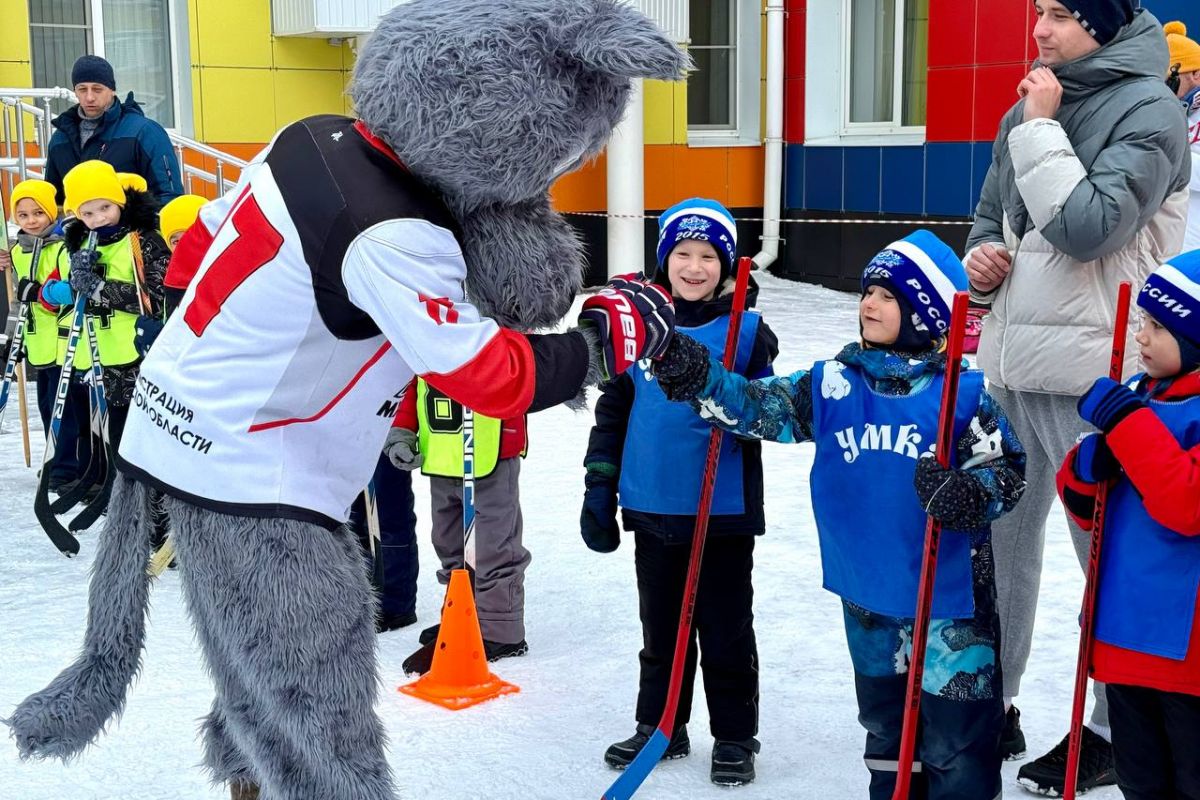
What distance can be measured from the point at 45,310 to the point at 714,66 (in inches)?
356

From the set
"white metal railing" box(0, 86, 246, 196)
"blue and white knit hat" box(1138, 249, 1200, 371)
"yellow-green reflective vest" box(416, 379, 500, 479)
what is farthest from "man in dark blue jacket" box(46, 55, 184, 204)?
"blue and white knit hat" box(1138, 249, 1200, 371)

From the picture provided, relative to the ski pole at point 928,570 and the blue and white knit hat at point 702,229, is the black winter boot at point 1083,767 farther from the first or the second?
the blue and white knit hat at point 702,229

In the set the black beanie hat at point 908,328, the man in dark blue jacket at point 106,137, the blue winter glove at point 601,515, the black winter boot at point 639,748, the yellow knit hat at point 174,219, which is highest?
the man in dark blue jacket at point 106,137

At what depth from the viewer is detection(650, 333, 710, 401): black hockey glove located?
8.14ft

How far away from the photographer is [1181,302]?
2363mm

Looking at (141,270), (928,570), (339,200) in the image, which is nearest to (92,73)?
(141,270)

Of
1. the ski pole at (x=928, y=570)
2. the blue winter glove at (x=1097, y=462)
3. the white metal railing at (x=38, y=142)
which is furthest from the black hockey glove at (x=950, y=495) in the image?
the white metal railing at (x=38, y=142)

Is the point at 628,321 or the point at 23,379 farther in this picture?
the point at 23,379

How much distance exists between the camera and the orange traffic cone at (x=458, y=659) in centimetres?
351

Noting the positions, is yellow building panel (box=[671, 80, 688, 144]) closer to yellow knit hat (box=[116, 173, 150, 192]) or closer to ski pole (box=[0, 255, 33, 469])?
ski pole (box=[0, 255, 33, 469])

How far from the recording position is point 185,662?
3.80 metres

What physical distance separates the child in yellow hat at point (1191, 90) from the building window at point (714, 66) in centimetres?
898

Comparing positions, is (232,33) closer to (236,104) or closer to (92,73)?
(236,104)

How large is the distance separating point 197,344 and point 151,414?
Result: 16cm
